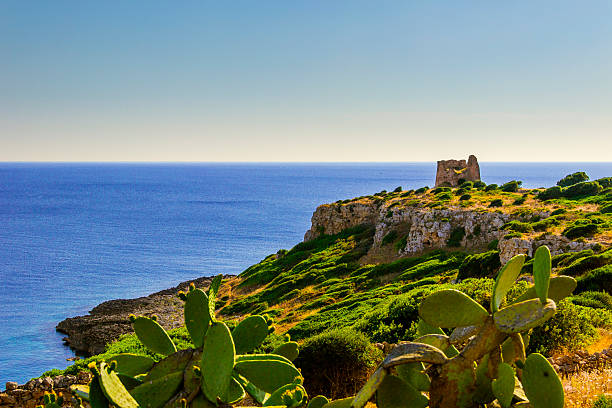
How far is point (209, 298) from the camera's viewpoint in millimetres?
4762

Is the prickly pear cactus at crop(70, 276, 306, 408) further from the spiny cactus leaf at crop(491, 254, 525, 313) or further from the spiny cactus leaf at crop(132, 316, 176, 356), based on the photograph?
the spiny cactus leaf at crop(491, 254, 525, 313)

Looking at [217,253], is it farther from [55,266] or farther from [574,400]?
[574,400]

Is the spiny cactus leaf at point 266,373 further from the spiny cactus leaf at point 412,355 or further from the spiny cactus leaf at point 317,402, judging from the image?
the spiny cactus leaf at point 412,355

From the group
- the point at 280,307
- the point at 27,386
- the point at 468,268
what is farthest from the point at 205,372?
the point at 280,307

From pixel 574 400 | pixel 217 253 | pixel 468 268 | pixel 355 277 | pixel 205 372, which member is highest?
pixel 205 372

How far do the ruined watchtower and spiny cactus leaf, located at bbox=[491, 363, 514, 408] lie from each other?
6594 cm

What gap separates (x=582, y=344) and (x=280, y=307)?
1175 inches

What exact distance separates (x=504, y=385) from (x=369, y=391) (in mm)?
1419

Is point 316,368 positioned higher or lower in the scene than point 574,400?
lower

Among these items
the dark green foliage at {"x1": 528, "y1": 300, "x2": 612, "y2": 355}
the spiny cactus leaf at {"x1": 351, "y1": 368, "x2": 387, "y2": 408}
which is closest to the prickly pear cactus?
the spiny cactus leaf at {"x1": 351, "y1": 368, "x2": 387, "y2": 408}

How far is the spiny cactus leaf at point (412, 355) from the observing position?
418 cm

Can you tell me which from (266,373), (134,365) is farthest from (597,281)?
(134,365)

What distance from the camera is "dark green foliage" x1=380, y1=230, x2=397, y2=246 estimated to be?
4691 cm

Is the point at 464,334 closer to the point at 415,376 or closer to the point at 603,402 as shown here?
the point at 415,376
